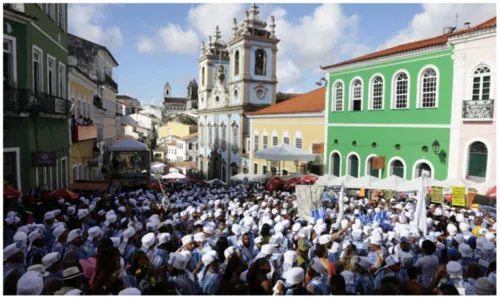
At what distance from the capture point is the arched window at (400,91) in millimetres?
19844

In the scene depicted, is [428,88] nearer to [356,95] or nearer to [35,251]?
[356,95]

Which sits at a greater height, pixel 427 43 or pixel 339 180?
pixel 427 43

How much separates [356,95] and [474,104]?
7258mm

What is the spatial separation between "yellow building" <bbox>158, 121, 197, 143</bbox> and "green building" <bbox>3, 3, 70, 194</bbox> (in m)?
53.8

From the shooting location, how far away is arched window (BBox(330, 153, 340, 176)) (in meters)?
24.2

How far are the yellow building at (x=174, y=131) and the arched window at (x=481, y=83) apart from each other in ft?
185

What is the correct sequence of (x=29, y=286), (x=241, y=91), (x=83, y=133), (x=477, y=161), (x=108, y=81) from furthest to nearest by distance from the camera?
1. (x=241, y=91)
2. (x=108, y=81)
3. (x=83, y=133)
4. (x=477, y=161)
5. (x=29, y=286)

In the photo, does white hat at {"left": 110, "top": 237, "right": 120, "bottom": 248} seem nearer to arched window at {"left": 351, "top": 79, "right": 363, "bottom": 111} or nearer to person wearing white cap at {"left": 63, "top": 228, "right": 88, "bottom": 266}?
person wearing white cap at {"left": 63, "top": 228, "right": 88, "bottom": 266}

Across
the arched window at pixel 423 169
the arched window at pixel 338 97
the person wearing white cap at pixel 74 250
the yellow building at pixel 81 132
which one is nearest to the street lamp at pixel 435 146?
the arched window at pixel 423 169

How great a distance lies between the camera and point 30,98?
12695 millimetres

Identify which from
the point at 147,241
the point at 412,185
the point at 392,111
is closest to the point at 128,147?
the point at 392,111

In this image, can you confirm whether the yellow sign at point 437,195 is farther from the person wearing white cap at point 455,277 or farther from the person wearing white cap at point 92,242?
the person wearing white cap at point 92,242

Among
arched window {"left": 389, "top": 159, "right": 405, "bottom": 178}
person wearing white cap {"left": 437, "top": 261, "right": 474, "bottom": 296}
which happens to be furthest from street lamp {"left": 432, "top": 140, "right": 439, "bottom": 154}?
person wearing white cap {"left": 437, "top": 261, "right": 474, "bottom": 296}

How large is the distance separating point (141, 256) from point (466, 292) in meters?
4.48
